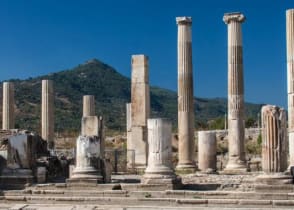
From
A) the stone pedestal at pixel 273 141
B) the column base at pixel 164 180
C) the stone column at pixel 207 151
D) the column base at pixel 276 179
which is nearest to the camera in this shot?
the column base at pixel 276 179

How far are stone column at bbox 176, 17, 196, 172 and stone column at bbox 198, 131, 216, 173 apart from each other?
2.02ft

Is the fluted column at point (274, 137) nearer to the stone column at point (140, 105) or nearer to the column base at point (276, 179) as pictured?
the column base at point (276, 179)

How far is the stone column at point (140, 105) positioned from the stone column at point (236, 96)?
15.2 feet

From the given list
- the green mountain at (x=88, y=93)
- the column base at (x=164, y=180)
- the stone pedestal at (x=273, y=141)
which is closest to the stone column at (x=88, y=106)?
the column base at (x=164, y=180)

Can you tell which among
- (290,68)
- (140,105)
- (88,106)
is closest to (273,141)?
(290,68)

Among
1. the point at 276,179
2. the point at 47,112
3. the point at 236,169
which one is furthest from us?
the point at 47,112

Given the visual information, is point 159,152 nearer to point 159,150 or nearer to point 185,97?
point 159,150

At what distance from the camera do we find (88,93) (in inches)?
5340

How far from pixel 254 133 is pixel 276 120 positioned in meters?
29.9

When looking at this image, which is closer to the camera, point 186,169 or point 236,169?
point 236,169

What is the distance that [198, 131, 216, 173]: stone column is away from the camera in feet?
108

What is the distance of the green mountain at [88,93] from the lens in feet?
312

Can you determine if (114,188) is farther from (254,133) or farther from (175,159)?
(254,133)

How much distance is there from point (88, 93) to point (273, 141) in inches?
4473
